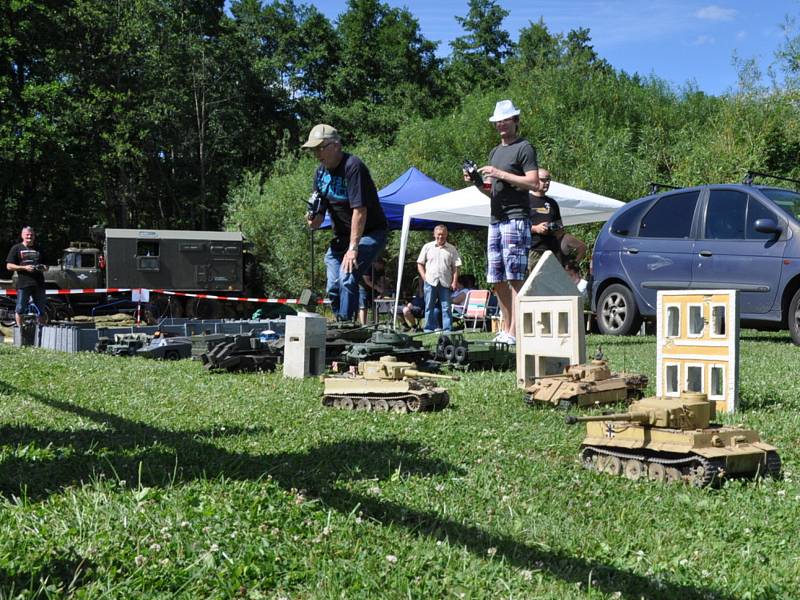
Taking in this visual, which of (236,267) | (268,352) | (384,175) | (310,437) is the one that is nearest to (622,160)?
(384,175)

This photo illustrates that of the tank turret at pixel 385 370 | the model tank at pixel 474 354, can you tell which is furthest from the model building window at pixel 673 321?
the model tank at pixel 474 354

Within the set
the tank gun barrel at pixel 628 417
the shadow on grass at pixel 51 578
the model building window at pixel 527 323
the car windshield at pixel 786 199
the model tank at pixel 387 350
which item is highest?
the car windshield at pixel 786 199

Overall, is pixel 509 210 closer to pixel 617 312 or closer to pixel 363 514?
pixel 617 312

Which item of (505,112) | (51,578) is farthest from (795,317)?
(51,578)

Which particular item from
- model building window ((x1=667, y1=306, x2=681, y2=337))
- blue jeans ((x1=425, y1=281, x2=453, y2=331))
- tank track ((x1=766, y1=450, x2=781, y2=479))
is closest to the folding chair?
blue jeans ((x1=425, y1=281, x2=453, y2=331))

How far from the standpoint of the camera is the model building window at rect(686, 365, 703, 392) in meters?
5.86

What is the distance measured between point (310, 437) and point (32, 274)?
12.1 metres

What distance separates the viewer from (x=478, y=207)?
17.0 metres

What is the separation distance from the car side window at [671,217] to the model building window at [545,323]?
17.8 ft

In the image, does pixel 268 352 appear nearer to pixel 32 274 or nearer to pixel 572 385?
pixel 572 385

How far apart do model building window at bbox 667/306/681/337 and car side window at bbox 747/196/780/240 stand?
5390 mm

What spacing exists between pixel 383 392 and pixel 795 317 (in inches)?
263

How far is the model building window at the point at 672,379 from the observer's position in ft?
19.5

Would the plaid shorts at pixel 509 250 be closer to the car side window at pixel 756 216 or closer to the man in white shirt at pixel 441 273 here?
the car side window at pixel 756 216
